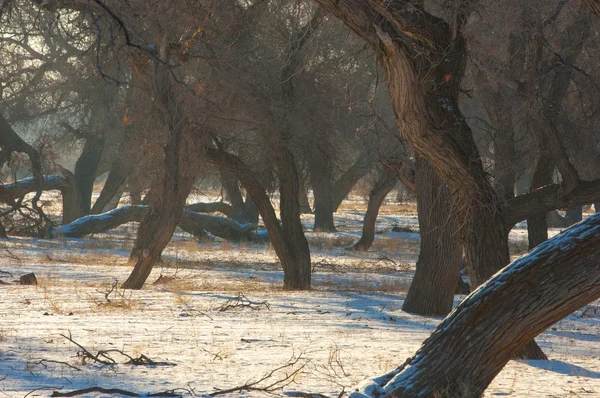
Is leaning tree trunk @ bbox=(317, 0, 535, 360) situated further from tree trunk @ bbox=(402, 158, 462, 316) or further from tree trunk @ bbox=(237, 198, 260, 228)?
tree trunk @ bbox=(237, 198, 260, 228)

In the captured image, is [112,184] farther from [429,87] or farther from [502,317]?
[502,317]

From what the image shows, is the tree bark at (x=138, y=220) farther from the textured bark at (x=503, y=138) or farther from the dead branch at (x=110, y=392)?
the dead branch at (x=110, y=392)

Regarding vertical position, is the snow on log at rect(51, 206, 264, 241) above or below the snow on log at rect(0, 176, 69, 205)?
below

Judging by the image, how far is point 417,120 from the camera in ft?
22.0

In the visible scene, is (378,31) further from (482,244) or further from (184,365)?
(184,365)

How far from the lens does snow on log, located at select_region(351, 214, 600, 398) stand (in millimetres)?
4824

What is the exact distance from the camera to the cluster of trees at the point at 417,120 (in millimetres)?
5016

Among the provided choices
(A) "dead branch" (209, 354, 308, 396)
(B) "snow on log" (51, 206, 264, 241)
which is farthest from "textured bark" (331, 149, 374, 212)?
(A) "dead branch" (209, 354, 308, 396)

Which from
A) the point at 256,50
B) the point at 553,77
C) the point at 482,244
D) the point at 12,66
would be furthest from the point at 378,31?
the point at 12,66

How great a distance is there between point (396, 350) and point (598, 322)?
5005 mm

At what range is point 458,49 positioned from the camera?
23.3 ft

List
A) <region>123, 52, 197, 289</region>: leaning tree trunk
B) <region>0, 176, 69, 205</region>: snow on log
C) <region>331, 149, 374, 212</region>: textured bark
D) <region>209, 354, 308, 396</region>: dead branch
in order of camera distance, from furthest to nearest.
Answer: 1. <region>331, 149, 374, 212</region>: textured bark
2. <region>0, 176, 69, 205</region>: snow on log
3. <region>123, 52, 197, 289</region>: leaning tree trunk
4. <region>209, 354, 308, 396</region>: dead branch

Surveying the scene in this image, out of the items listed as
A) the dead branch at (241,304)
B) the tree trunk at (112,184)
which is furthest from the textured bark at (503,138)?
the tree trunk at (112,184)

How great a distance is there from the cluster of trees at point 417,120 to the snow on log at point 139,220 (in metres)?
3.66
